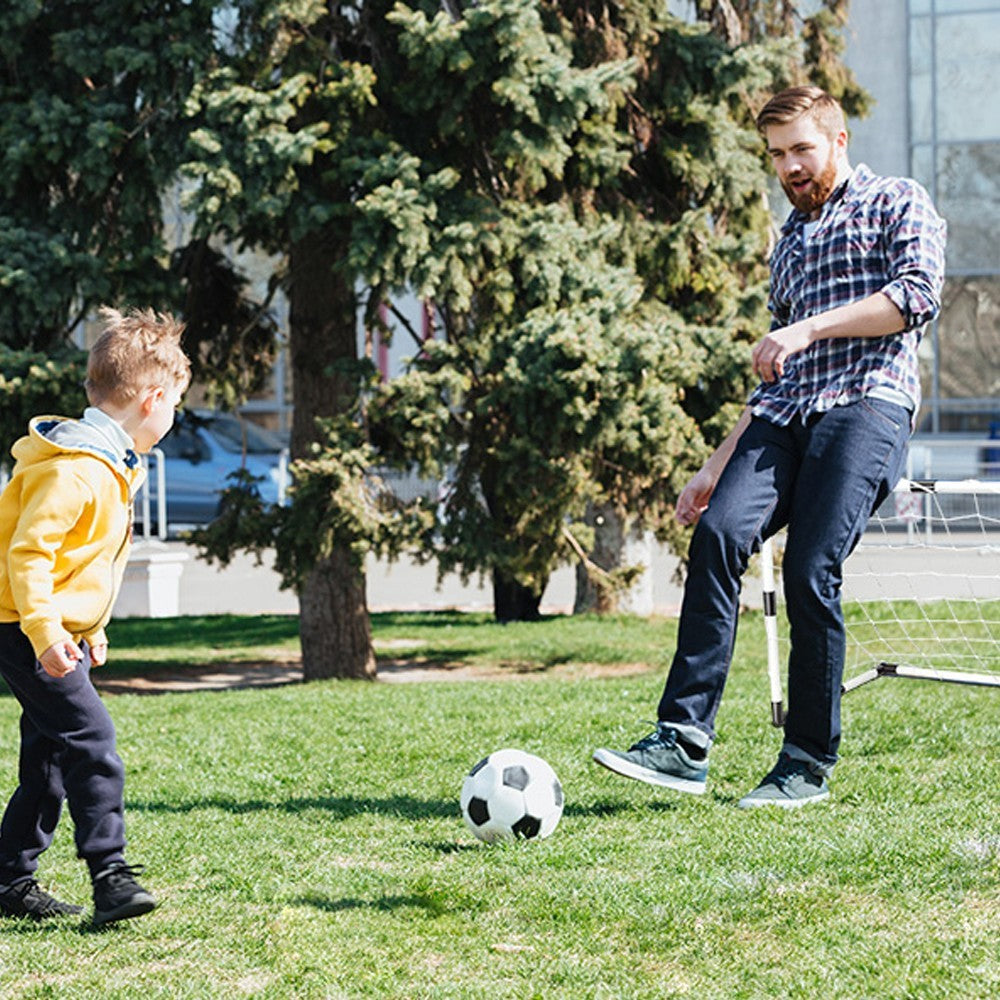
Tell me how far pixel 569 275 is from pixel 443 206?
920 mm

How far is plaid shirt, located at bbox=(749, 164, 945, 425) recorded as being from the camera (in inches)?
184

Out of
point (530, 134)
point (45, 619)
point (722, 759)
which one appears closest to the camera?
point (45, 619)

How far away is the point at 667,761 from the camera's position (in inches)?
184

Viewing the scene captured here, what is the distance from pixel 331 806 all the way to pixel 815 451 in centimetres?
204

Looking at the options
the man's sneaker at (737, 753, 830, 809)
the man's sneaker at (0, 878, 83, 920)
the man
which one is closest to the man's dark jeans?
the man

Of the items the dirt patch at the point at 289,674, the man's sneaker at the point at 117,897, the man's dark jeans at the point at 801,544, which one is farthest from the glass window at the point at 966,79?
the man's sneaker at the point at 117,897

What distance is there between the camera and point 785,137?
4.76m

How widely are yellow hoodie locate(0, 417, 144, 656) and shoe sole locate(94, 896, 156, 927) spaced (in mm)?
654

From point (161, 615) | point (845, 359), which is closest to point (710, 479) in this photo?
point (845, 359)

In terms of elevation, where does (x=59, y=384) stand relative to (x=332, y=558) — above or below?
above

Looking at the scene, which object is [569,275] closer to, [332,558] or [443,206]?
[443,206]

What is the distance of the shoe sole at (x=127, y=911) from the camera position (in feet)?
12.5

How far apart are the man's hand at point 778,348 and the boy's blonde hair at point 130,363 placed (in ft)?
5.35

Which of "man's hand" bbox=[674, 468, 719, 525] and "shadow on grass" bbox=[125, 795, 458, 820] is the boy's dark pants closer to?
"shadow on grass" bbox=[125, 795, 458, 820]
